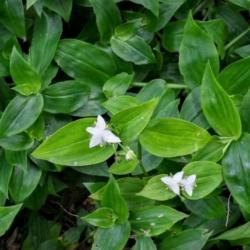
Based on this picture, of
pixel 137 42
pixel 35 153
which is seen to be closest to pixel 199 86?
pixel 137 42

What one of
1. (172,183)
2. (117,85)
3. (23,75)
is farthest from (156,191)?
(23,75)

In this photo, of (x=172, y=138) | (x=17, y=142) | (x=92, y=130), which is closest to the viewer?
(x=92, y=130)

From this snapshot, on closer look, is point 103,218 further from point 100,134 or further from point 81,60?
point 81,60

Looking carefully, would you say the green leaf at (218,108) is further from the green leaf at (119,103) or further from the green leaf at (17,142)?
the green leaf at (17,142)

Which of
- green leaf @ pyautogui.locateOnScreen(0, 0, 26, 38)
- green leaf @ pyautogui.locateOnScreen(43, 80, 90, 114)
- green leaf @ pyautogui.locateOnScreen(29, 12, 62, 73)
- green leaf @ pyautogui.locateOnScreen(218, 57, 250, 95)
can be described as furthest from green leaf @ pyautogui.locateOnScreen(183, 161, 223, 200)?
green leaf @ pyautogui.locateOnScreen(0, 0, 26, 38)

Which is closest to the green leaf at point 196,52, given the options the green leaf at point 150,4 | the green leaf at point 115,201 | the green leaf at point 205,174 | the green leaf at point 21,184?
the green leaf at point 150,4

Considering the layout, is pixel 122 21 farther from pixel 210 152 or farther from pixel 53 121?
pixel 210 152

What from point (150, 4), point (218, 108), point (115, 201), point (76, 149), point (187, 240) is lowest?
Result: point (187, 240)
